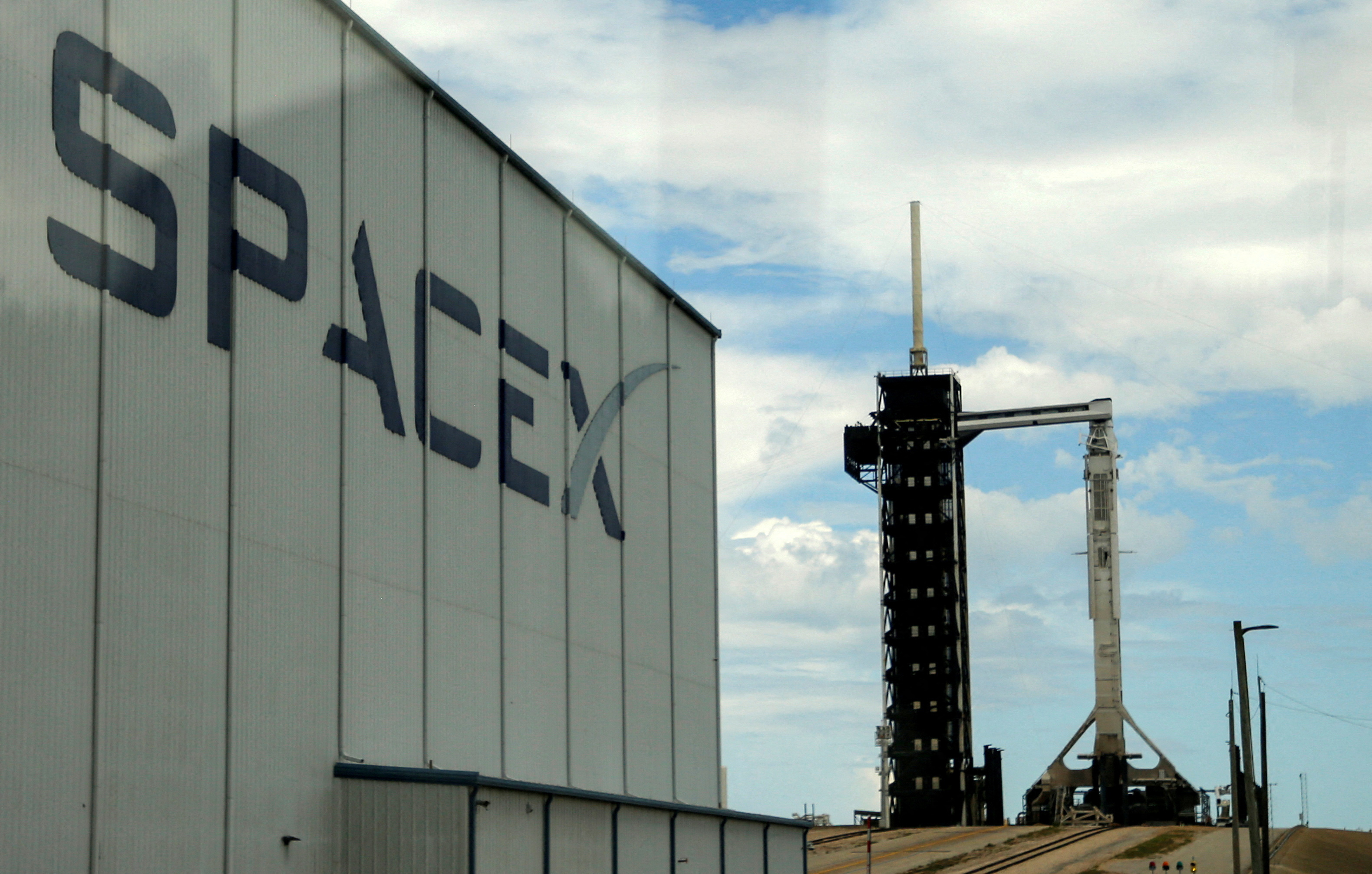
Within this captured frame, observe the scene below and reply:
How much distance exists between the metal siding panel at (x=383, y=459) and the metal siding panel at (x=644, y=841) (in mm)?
5056

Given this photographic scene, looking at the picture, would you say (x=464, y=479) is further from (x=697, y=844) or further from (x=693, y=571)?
(x=693, y=571)

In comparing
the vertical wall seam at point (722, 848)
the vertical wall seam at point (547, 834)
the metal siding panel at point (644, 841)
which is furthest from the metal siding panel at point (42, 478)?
the vertical wall seam at point (722, 848)

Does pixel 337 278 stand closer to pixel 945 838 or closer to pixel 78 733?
pixel 78 733

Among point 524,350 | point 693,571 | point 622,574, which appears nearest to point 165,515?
point 524,350

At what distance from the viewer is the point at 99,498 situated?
19.0 meters

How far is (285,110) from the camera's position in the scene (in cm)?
2342

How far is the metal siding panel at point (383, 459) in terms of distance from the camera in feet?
79.8

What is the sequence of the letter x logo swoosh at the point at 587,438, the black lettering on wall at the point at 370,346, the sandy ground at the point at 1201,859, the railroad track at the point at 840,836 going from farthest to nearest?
the railroad track at the point at 840,836
the sandy ground at the point at 1201,859
the letter x logo swoosh at the point at 587,438
the black lettering on wall at the point at 370,346

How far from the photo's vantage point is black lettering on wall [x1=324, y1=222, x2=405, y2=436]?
969 inches

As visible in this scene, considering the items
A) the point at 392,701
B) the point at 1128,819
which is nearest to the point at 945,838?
the point at 1128,819

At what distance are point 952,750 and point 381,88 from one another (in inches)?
2571

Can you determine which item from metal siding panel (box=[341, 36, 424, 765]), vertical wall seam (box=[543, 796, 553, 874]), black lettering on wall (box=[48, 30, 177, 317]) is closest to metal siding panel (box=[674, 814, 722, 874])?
vertical wall seam (box=[543, 796, 553, 874])

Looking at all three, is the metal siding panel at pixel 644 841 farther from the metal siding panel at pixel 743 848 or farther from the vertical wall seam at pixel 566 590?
the metal siding panel at pixel 743 848

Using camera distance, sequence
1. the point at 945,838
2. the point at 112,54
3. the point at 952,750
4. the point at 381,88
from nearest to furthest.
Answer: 1. the point at 112,54
2. the point at 381,88
3. the point at 945,838
4. the point at 952,750
